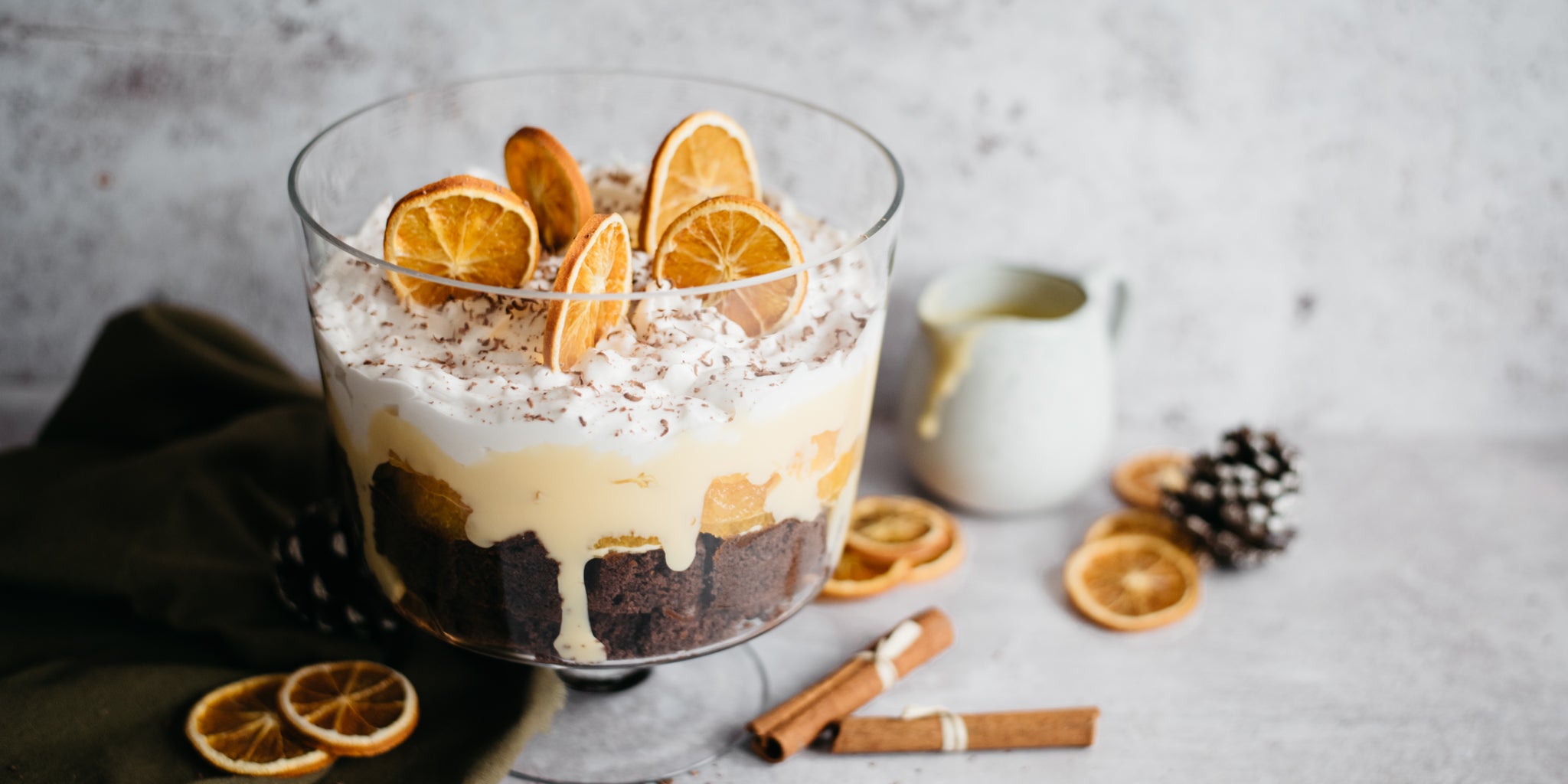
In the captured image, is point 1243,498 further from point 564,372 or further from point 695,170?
point 564,372

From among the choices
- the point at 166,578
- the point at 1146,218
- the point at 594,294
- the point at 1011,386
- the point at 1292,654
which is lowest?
the point at 1292,654

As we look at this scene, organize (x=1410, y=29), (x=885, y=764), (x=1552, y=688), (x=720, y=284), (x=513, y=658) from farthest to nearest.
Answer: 1. (x=1410, y=29)
2. (x=1552, y=688)
3. (x=885, y=764)
4. (x=513, y=658)
5. (x=720, y=284)

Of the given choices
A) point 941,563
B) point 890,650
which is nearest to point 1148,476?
point 941,563

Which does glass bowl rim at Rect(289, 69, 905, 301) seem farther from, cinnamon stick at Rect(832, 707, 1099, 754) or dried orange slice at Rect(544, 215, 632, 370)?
cinnamon stick at Rect(832, 707, 1099, 754)

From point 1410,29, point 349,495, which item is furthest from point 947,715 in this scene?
point 1410,29

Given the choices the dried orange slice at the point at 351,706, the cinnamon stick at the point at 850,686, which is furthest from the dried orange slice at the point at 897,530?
the dried orange slice at the point at 351,706

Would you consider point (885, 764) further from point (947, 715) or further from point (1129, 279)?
point (1129, 279)
